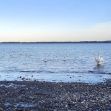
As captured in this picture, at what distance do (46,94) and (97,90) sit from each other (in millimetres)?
4411

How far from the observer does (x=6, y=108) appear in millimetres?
20031

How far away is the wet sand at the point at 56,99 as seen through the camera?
66.5 ft

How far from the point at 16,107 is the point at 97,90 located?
28.6ft

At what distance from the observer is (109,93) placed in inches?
1008

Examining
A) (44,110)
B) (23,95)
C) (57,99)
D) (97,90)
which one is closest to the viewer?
(44,110)

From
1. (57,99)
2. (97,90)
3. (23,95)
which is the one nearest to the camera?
(57,99)

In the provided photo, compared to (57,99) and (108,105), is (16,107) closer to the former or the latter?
(57,99)

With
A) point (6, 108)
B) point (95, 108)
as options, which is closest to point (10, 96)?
point (6, 108)

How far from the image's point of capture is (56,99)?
22.8 m

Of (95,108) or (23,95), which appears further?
(23,95)

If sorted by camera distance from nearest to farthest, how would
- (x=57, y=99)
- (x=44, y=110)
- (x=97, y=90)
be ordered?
(x=44, y=110) < (x=57, y=99) < (x=97, y=90)

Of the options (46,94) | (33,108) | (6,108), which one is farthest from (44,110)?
(46,94)

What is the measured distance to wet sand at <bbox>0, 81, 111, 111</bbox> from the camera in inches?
798

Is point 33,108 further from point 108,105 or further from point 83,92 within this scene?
point 83,92
